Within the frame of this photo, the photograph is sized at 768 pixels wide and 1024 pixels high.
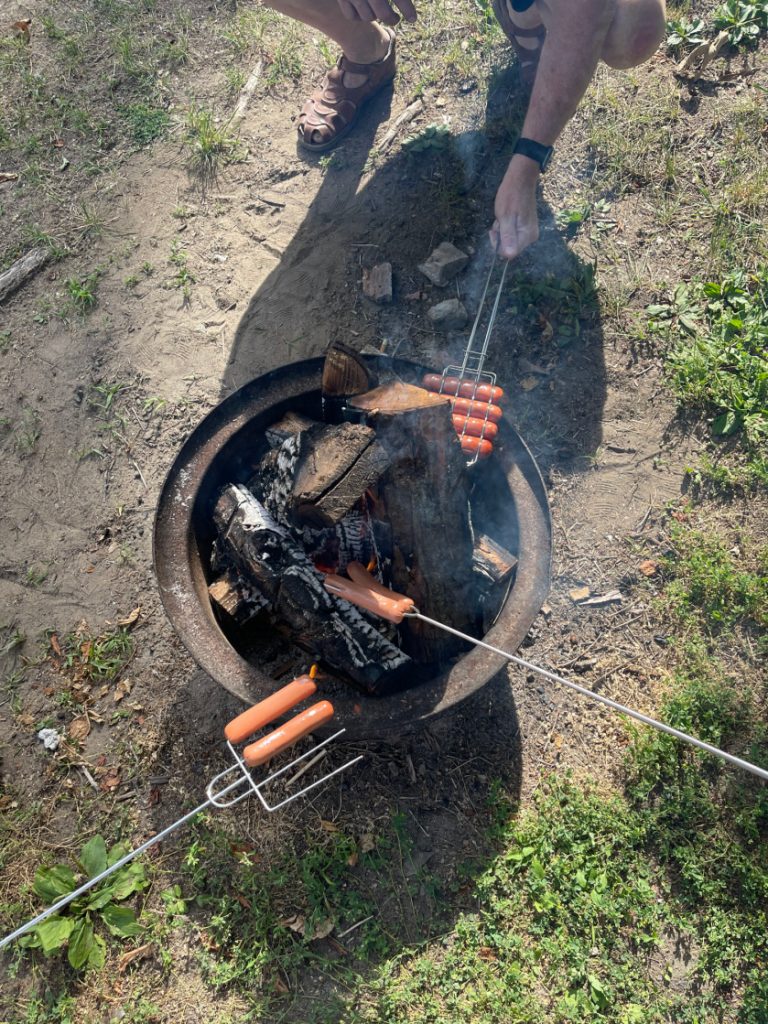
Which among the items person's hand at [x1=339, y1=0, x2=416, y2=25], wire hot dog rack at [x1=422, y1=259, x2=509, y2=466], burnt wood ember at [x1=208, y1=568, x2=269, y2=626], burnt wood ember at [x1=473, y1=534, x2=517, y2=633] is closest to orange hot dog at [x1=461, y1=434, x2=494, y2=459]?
wire hot dog rack at [x1=422, y1=259, x2=509, y2=466]

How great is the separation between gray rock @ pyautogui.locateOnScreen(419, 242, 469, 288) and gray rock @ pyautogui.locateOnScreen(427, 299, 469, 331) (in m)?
0.16

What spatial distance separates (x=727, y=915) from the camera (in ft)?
8.71

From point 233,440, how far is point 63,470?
153 cm

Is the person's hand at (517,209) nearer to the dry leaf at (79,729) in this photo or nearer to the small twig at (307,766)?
the small twig at (307,766)

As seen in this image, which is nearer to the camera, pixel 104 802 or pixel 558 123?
pixel 104 802

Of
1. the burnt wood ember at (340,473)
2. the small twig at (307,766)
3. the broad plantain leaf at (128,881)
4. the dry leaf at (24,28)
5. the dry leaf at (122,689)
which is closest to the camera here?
the burnt wood ember at (340,473)

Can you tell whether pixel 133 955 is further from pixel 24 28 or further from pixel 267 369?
pixel 24 28

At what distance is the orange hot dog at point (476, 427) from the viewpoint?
8.66ft

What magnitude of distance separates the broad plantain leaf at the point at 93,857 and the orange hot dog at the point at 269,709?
125 centimetres

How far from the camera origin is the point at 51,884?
2.86 m

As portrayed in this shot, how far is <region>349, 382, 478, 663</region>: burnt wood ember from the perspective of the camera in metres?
2.36

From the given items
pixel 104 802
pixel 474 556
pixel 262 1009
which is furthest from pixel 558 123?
pixel 262 1009

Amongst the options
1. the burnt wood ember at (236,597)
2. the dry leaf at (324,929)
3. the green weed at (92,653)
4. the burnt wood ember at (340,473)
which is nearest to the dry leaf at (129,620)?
the green weed at (92,653)

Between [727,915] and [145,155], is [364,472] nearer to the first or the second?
[727,915]
